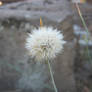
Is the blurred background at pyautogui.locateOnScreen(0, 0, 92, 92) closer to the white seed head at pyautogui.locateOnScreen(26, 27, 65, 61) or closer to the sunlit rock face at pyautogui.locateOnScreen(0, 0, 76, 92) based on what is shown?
the sunlit rock face at pyautogui.locateOnScreen(0, 0, 76, 92)

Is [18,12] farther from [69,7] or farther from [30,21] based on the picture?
[69,7]

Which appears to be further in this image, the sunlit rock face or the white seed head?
the sunlit rock face

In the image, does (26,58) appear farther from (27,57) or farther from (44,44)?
(44,44)

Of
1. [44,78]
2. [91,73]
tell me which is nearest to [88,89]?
[91,73]

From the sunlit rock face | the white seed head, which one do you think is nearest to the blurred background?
the sunlit rock face

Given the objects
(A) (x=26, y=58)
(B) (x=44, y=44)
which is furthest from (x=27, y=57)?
(B) (x=44, y=44)

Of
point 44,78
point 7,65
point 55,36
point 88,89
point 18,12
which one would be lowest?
point 88,89

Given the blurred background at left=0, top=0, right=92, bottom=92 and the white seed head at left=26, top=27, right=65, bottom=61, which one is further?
the blurred background at left=0, top=0, right=92, bottom=92

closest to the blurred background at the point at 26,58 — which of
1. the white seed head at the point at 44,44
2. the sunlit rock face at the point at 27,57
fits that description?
the sunlit rock face at the point at 27,57
